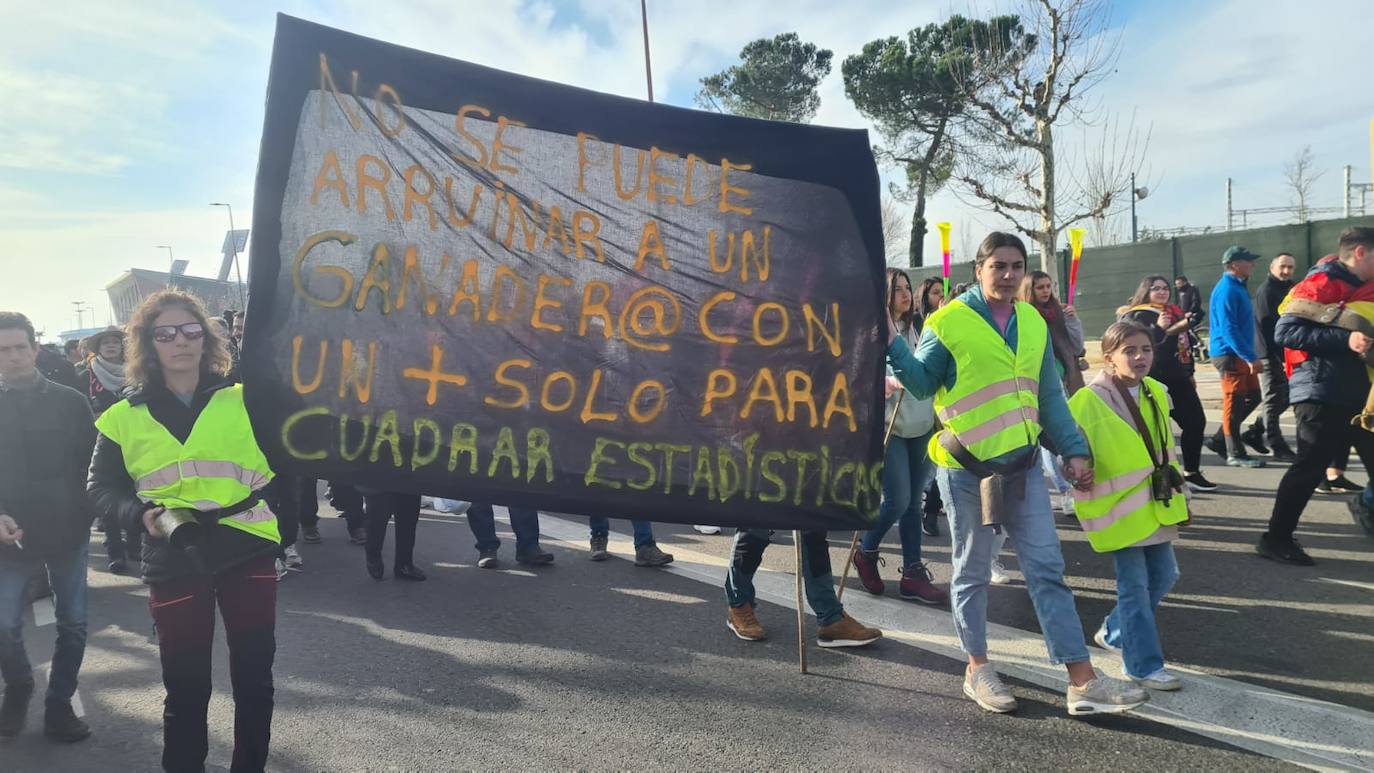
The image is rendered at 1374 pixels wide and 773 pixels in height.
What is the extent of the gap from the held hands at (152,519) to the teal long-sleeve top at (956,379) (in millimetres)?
2590

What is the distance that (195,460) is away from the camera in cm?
248

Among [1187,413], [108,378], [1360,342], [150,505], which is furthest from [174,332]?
[1187,413]

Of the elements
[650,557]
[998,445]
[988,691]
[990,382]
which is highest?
[990,382]

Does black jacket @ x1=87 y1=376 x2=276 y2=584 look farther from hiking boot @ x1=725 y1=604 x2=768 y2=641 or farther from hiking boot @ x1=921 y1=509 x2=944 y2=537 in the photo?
hiking boot @ x1=921 y1=509 x2=944 y2=537

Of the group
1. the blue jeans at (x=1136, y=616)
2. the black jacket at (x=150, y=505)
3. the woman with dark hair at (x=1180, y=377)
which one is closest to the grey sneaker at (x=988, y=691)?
the blue jeans at (x=1136, y=616)

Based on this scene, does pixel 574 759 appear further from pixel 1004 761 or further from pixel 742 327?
pixel 742 327

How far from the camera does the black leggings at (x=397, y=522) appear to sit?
539 centimetres

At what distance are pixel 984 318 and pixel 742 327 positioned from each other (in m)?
0.98

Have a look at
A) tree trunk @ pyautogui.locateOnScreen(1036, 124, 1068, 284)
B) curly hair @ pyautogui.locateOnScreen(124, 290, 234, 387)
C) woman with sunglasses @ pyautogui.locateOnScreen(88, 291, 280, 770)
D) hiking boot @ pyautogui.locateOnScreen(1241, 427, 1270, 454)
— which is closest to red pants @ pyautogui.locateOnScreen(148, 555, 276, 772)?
woman with sunglasses @ pyautogui.locateOnScreen(88, 291, 280, 770)

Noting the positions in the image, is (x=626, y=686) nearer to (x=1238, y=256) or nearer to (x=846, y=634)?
(x=846, y=634)

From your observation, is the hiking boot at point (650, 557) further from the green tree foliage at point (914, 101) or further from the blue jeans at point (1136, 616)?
the green tree foliage at point (914, 101)

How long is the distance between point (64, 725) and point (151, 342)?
6.15 feet

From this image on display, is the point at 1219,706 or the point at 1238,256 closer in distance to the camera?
the point at 1219,706

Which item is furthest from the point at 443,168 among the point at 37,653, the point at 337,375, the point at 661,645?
the point at 37,653
